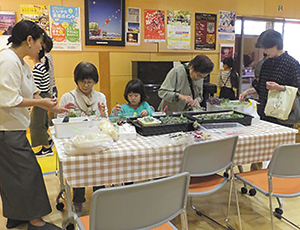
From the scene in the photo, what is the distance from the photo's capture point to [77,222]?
1.54m

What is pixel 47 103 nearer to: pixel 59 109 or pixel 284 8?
pixel 59 109

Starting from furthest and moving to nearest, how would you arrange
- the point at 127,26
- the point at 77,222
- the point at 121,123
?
the point at 127,26
the point at 121,123
the point at 77,222

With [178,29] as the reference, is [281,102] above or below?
below

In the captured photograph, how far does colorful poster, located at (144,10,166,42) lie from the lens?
17.4 ft

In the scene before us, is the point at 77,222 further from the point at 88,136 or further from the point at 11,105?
the point at 11,105

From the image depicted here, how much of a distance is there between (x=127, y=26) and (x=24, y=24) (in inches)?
135

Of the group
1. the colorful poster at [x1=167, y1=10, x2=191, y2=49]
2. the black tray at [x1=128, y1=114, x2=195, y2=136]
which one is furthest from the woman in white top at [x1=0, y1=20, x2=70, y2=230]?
the colorful poster at [x1=167, y1=10, x2=191, y2=49]

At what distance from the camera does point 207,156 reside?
6.16ft

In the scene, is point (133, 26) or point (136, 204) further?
point (133, 26)

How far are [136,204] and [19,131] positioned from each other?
3.82 feet

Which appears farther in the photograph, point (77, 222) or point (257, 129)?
point (257, 129)

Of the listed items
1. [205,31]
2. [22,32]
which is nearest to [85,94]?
[22,32]

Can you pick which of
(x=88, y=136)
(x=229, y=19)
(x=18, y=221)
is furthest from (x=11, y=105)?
(x=229, y=19)

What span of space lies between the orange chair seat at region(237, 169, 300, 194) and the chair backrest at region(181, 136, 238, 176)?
31cm
